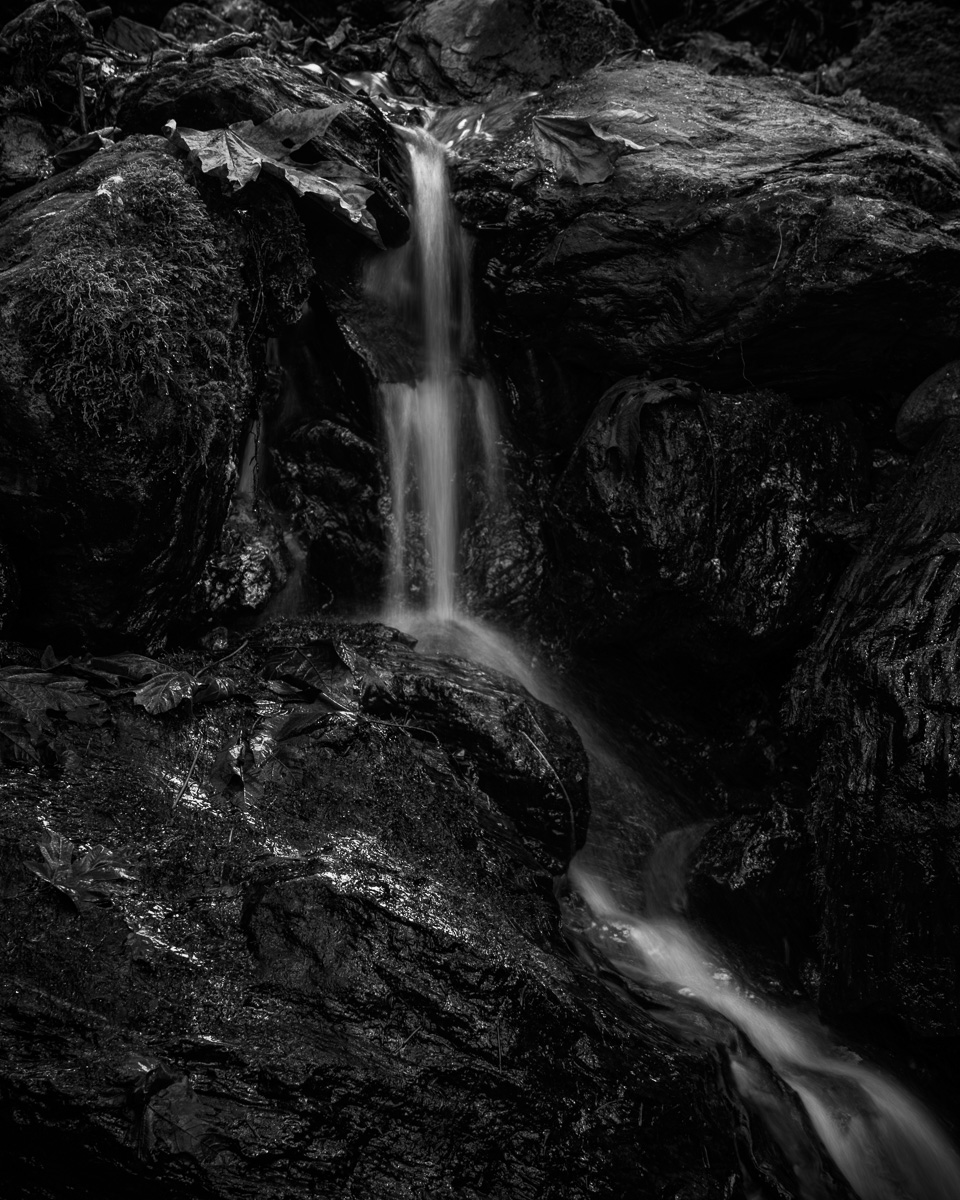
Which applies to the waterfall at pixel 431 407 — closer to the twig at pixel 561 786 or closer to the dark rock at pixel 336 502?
the dark rock at pixel 336 502

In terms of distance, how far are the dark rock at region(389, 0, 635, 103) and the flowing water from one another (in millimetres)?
1401

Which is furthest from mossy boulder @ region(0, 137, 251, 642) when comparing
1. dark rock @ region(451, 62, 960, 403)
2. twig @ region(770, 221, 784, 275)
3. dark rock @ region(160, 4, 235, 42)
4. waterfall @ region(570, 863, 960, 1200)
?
dark rock @ region(160, 4, 235, 42)

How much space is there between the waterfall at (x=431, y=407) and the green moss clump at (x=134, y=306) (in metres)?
1.37

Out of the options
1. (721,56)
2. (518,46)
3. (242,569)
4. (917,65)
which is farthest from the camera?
(721,56)

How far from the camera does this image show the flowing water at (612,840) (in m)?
3.35

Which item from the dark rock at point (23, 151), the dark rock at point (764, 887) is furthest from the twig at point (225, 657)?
the dark rock at point (23, 151)

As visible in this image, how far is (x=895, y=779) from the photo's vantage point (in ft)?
11.7

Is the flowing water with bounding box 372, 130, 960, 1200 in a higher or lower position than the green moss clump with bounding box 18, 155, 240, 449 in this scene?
lower

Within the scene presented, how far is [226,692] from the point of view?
3.64 meters

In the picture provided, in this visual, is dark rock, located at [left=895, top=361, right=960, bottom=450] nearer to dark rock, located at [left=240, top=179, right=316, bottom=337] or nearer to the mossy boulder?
dark rock, located at [left=240, top=179, right=316, bottom=337]

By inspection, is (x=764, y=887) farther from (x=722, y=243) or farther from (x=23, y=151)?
(x=23, y=151)

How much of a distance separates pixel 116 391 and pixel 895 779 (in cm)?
361

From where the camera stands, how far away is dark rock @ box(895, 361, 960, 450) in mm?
4738

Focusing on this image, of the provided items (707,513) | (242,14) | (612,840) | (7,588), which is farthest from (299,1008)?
(242,14)
